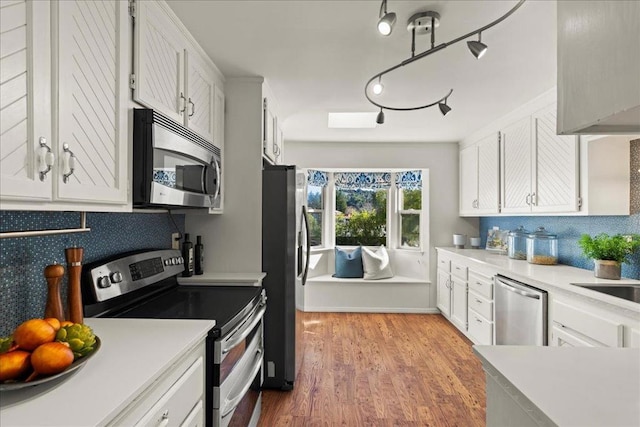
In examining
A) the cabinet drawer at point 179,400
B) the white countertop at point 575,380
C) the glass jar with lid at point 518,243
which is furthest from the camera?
the glass jar with lid at point 518,243

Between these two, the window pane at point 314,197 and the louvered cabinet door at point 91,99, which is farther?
the window pane at point 314,197

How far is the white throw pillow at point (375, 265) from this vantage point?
5195 mm

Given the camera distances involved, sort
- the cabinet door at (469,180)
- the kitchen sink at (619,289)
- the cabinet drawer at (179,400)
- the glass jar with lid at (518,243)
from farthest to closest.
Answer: the cabinet door at (469,180) < the glass jar with lid at (518,243) < the kitchen sink at (619,289) < the cabinet drawer at (179,400)

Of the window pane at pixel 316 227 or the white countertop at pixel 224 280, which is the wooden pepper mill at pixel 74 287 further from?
the window pane at pixel 316 227

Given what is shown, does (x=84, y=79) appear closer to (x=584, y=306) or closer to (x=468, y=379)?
(x=584, y=306)

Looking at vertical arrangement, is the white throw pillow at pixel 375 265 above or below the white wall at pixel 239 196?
below

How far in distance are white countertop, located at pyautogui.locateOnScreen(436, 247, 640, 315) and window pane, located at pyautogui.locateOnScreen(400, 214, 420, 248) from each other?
5.32 feet

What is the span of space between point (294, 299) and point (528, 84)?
2.46 metres

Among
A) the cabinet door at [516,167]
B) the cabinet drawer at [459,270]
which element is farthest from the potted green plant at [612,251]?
the cabinet drawer at [459,270]

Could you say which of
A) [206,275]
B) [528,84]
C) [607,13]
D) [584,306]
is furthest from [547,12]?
[206,275]

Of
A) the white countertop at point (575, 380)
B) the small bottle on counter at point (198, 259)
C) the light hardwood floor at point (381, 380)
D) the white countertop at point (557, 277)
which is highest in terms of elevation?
the small bottle on counter at point (198, 259)

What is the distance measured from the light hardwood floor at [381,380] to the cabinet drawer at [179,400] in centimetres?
113

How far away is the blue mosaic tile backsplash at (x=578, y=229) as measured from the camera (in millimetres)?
2611

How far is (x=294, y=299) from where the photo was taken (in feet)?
9.35
